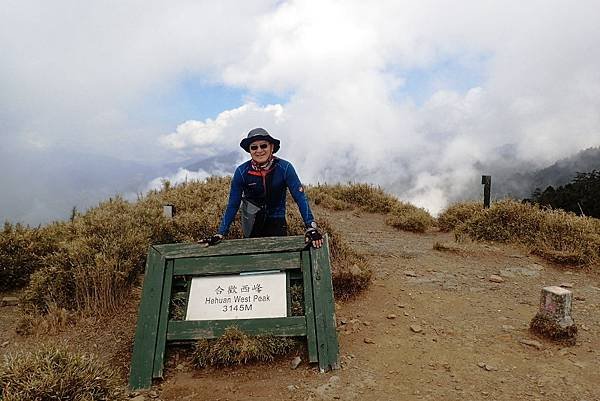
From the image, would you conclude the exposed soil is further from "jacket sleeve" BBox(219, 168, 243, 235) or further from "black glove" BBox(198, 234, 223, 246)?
"jacket sleeve" BBox(219, 168, 243, 235)

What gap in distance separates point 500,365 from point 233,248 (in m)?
2.51

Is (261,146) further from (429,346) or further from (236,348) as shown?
(429,346)

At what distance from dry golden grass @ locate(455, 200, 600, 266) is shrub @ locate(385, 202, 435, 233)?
50.7 inches

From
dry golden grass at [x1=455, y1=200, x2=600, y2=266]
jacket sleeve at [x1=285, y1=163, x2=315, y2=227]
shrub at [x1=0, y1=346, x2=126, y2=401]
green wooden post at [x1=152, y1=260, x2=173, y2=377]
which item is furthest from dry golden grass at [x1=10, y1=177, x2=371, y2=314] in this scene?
dry golden grass at [x1=455, y1=200, x2=600, y2=266]

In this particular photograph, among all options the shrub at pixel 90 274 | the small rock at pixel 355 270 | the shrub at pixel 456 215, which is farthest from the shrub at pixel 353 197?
the shrub at pixel 90 274

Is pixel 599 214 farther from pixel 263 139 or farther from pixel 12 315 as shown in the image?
pixel 12 315

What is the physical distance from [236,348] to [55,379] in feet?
4.45

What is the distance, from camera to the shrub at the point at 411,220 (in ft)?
33.0

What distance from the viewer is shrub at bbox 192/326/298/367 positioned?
12.5 feet

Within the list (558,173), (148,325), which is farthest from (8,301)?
(558,173)

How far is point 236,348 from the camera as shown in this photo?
3803 mm

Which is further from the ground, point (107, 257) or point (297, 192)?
point (297, 192)

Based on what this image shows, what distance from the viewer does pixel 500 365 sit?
3.92 m

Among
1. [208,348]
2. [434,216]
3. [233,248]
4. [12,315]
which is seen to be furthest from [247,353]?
[434,216]
